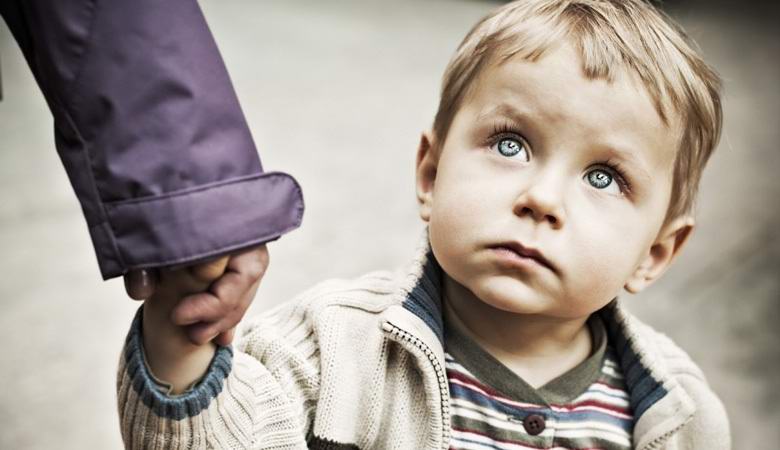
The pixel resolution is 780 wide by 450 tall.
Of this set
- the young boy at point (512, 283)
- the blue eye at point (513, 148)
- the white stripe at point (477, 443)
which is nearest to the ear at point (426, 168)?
the young boy at point (512, 283)

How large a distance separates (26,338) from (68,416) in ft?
0.71

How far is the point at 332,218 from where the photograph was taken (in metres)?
2.10

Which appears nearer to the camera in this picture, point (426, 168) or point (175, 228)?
point (175, 228)

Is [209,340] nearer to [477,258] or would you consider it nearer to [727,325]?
[477,258]

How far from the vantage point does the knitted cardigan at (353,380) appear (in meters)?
0.81

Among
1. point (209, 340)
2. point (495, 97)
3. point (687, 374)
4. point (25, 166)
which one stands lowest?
point (25, 166)

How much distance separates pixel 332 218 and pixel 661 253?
1.17 meters

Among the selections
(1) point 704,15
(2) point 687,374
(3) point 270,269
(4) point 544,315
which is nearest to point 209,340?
(4) point 544,315

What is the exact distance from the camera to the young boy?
846 millimetres

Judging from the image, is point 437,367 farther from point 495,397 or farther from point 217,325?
point 217,325

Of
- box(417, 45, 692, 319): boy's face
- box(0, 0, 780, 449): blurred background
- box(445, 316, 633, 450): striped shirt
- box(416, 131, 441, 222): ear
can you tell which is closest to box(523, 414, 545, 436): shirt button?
box(445, 316, 633, 450): striped shirt

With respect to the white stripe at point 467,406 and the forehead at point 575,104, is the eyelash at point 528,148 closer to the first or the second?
the forehead at point 575,104

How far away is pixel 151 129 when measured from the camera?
0.64 meters

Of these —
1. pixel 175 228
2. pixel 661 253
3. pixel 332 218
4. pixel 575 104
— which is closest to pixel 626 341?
pixel 661 253
